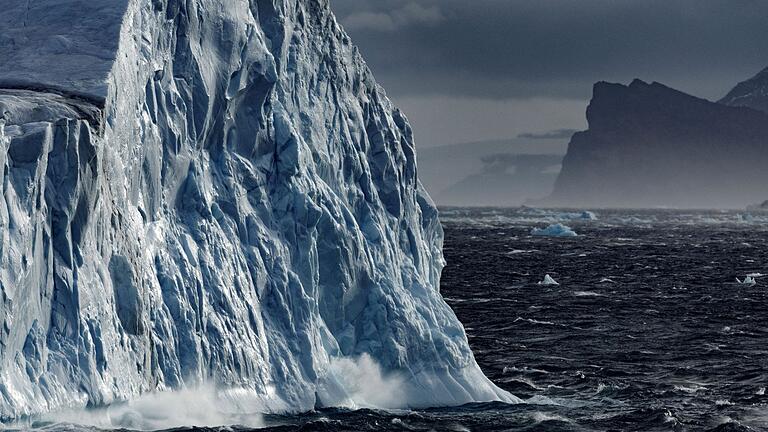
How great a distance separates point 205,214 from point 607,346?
22.6 metres

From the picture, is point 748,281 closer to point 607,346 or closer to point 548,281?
point 548,281

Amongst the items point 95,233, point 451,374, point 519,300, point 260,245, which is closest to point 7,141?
point 95,233

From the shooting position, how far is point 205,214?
26000mm

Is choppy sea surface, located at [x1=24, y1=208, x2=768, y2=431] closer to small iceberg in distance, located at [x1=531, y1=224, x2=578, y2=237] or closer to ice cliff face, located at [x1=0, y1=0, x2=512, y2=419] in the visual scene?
ice cliff face, located at [x1=0, y1=0, x2=512, y2=419]

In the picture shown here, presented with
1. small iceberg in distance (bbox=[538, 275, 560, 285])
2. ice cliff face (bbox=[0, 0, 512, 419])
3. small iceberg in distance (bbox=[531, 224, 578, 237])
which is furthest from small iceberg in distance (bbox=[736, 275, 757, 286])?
small iceberg in distance (bbox=[531, 224, 578, 237])

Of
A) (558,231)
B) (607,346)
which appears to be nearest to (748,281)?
(607,346)

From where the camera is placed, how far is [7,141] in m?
20.3

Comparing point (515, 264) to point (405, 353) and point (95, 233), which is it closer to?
point (405, 353)

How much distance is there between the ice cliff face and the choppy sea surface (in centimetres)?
162

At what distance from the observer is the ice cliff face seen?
69.4 ft

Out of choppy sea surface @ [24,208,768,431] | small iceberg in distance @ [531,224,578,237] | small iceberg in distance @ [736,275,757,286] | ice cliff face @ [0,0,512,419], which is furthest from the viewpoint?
small iceberg in distance @ [531,224,578,237]

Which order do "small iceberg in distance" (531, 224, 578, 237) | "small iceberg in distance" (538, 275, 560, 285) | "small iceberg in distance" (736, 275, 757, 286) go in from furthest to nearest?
"small iceberg in distance" (531, 224, 578, 237) → "small iceberg in distance" (736, 275, 757, 286) → "small iceberg in distance" (538, 275, 560, 285)

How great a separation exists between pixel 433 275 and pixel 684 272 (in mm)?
48797

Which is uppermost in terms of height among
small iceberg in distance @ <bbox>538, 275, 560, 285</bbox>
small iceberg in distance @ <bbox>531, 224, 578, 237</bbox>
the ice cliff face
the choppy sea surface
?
the ice cliff face
